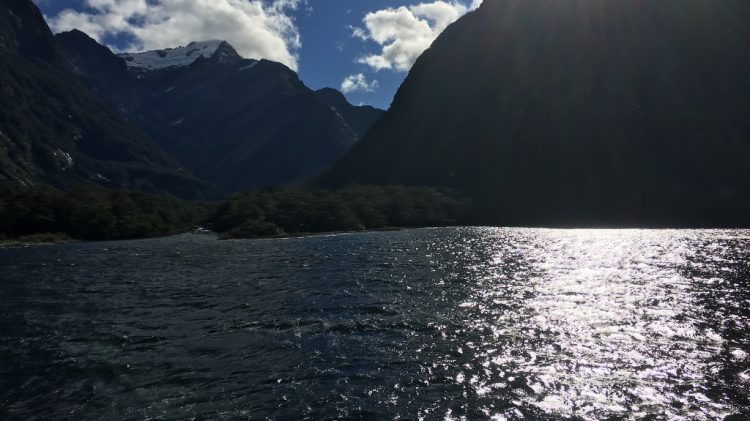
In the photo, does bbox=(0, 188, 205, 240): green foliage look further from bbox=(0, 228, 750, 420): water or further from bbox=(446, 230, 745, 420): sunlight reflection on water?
bbox=(446, 230, 745, 420): sunlight reflection on water

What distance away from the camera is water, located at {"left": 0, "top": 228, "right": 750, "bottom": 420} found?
72.8 feet

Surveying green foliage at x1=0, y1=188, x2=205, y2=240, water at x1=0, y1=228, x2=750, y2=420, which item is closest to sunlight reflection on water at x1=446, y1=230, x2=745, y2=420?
water at x1=0, y1=228, x2=750, y2=420

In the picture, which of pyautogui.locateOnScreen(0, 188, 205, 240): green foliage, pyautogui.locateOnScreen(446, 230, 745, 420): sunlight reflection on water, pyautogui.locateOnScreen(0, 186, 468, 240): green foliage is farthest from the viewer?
pyautogui.locateOnScreen(0, 186, 468, 240): green foliage

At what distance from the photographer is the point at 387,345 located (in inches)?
1208

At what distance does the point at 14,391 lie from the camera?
2414 centimetres

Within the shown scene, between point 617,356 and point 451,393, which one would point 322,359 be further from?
point 617,356

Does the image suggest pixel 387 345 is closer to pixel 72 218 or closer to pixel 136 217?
pixel 72 218

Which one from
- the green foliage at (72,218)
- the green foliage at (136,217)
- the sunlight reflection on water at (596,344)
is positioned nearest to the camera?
the sunlight reflection on water at (596,344)

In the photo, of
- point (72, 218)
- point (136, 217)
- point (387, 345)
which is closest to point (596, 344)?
point (387, 345)

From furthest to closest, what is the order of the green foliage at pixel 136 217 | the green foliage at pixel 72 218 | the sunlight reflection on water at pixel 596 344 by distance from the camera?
the green foliage at pixel 136 217 → the green foliage at pixel 72 218 → the sunlight reflection on water at pixel 596 344

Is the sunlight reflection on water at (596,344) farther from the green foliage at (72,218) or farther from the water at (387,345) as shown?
the green foliage at (72,218)

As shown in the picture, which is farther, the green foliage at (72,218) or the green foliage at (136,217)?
the green foliage at (136,217)

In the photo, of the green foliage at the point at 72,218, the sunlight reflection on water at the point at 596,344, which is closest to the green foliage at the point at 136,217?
the green foliage at the point at 72,218

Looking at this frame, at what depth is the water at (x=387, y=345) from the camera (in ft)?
72.8
